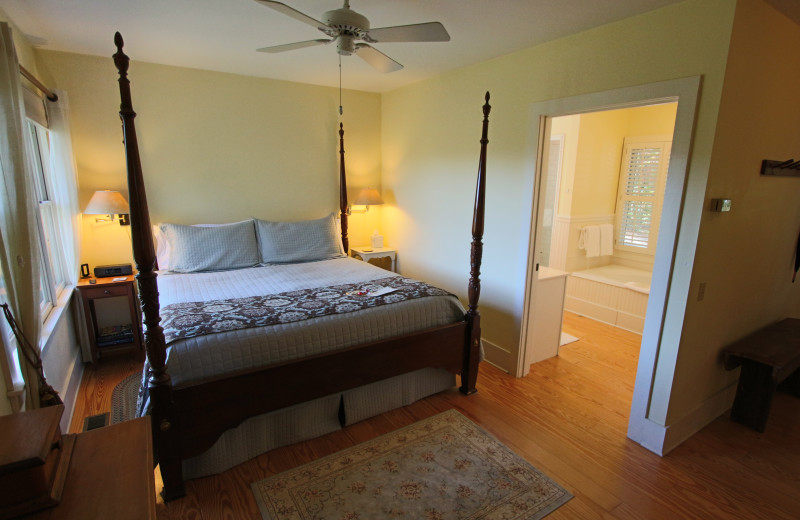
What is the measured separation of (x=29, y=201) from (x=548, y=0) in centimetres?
271

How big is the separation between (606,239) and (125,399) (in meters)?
5.20

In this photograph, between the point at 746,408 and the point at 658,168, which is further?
the point at 658,168

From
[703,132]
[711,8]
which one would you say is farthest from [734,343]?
[711,8]

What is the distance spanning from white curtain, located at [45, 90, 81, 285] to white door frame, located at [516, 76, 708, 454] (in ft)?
11.6

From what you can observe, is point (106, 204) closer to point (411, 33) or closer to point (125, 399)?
point (125, 399)

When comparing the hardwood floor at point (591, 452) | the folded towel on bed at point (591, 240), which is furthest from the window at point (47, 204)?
the folded towel on bed at point (591, 240)

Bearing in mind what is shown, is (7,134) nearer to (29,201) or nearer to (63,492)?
(29,201)

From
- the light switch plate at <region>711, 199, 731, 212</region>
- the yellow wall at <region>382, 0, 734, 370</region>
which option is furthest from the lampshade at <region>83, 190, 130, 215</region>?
the light switch plate at <region>711, 199, 731, 212</region>

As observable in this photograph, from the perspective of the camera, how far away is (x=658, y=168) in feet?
15.0

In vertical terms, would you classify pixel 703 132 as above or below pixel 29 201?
above

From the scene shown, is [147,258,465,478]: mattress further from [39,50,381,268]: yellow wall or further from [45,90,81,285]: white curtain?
[39,50,381,268]: yellow wall

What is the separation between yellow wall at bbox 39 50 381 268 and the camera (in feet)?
10.4

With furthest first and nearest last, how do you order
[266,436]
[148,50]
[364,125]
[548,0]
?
[364,125] < [148,50] < [266,436] < [548,0]

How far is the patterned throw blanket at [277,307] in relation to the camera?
2.04m
